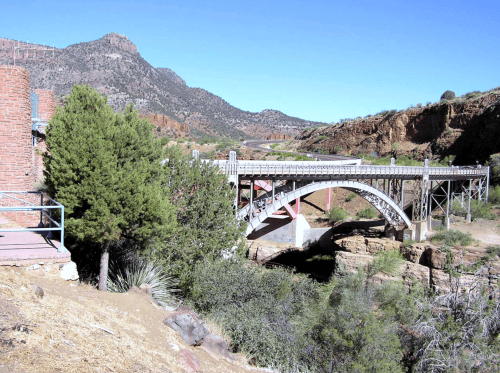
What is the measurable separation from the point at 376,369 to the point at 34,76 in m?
61.4

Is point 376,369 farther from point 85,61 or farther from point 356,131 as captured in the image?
point 85,61

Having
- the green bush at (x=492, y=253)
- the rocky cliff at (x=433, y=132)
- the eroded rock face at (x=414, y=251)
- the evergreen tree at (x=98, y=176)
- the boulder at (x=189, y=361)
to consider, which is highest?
the rocky cliff at (x=433, y=132)

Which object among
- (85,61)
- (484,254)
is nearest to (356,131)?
(484,254)

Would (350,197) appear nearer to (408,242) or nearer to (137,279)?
(408,242)

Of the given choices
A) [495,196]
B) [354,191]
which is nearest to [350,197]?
[495,196]

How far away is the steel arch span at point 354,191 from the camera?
58.1ft

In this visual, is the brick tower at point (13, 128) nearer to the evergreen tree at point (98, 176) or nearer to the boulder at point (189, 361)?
the evergreen tree at point (98, 176)

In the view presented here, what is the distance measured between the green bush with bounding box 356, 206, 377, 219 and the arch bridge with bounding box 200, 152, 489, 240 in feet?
9.43

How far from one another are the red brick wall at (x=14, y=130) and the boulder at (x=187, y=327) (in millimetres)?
5217

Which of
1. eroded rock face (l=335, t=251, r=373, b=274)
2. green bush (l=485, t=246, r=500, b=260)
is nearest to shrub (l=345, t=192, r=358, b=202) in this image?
eroded rock face (l=335, t=251, r=373, b=274)

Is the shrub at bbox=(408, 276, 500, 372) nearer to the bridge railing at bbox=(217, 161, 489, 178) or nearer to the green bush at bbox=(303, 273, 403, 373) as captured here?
the green bush at bbox=(303, 273, 403, 373)

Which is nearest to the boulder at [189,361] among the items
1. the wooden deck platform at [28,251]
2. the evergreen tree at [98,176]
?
the evergreen tree at [98,176]

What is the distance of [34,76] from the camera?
57.5 m

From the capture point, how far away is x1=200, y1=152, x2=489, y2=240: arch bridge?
17.3m
